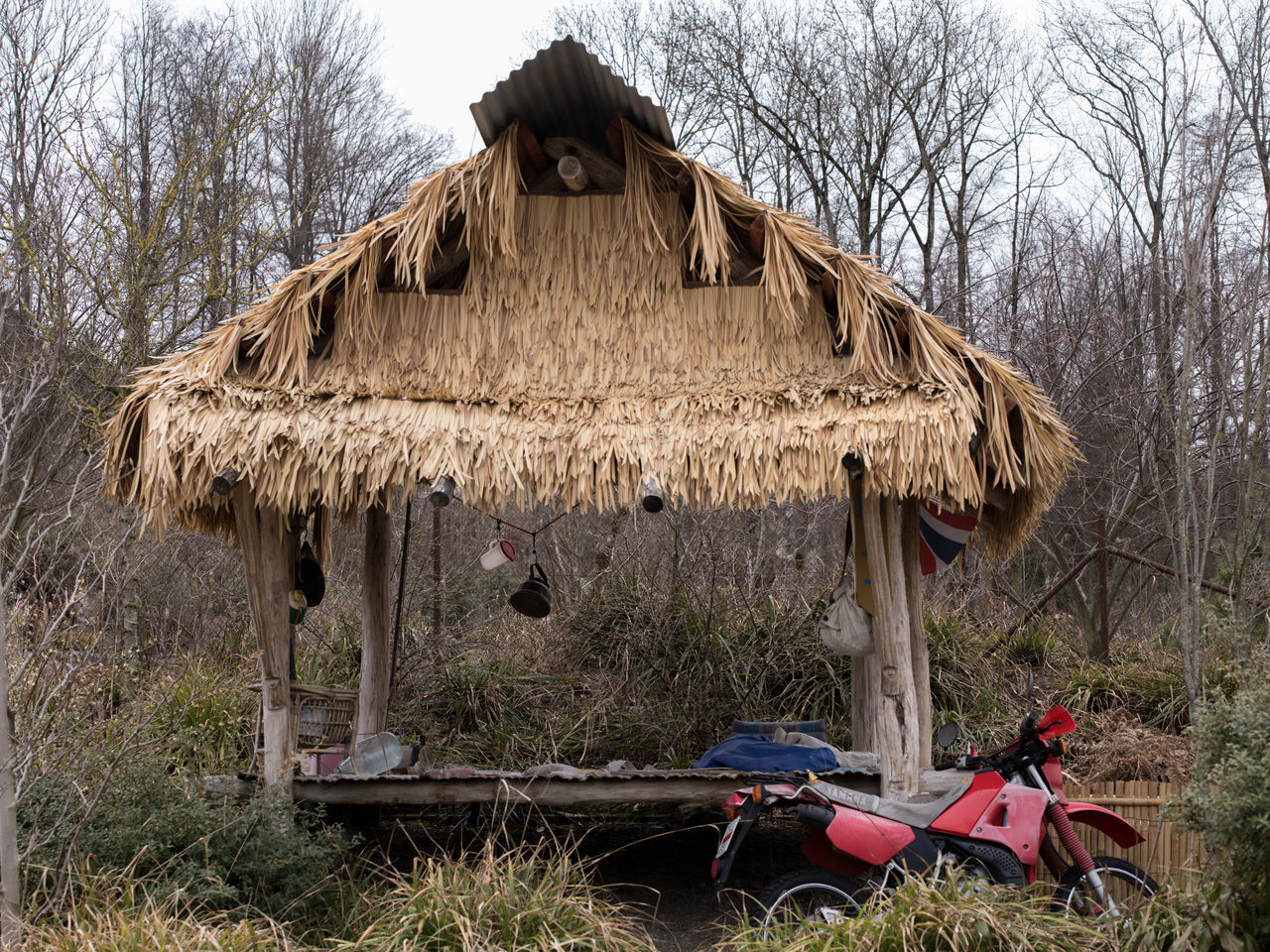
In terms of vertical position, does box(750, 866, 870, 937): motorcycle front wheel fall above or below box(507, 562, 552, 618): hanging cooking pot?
below

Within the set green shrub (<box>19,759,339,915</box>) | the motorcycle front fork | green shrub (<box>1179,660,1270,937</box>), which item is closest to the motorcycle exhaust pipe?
the motorcycle front fork

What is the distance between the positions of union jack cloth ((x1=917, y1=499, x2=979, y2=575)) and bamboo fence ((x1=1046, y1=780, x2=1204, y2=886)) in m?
1.64

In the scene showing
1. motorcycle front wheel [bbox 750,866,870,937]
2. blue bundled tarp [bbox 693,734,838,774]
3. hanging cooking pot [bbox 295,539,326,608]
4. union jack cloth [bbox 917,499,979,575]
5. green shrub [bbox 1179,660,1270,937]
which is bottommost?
motorcycle front wheel [bbox 750,866,870,937]

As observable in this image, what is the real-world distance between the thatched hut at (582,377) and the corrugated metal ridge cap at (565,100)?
0.01 m

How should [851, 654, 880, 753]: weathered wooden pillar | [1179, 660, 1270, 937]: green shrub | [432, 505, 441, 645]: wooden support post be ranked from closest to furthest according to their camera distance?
1. [1179, 660, 1270, 937]: green shrub
2. [851, 654, 880, 753]: weathered wooden pillar
3. [432, 505, 441, 645]: wooden support post


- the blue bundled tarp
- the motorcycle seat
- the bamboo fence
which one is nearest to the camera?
the motorcycle seat

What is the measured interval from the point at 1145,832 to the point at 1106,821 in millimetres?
597

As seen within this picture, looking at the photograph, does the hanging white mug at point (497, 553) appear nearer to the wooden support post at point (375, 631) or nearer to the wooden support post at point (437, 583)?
the wooden support post at point (375, 631)

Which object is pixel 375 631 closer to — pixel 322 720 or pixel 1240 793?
pixel 322 720

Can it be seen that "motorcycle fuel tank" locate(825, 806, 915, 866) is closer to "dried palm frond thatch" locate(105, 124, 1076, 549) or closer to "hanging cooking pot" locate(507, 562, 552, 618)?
"dried palm frond thatch" locate(105, 124, 1076, 549)

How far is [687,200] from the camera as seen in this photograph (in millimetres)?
6430

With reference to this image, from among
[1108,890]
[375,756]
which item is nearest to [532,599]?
[375,756]

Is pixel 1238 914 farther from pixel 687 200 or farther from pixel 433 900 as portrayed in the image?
pixel 687 200

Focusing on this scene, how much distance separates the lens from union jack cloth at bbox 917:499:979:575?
6.87 metres
